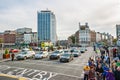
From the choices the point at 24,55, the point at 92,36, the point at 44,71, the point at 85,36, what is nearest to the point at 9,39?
the point at 85,36

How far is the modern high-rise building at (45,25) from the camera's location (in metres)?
172

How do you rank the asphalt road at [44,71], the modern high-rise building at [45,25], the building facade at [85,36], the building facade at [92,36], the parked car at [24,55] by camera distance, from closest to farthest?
1. the asphalt road at [44,71]
2. the parked car at [24,55]
3. the building facade at [85,36]
4. the modern high-rise building at [45,25]
5. the building facade at [92,36]

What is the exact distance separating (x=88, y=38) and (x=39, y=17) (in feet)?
152

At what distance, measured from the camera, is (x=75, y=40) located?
16100 cm

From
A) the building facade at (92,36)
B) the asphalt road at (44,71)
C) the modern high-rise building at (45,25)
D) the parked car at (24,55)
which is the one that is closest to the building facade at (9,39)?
the modern high-rise building at (45,25)

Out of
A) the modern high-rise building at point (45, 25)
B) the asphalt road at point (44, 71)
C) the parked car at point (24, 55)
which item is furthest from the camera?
the modern high-rise building at point (45, 25)

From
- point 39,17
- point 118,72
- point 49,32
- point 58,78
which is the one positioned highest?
point 39,17

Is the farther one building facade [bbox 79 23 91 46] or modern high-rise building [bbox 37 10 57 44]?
modern high-rise building [bbox 37 10 57 44]

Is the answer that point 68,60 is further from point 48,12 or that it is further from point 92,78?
point 48,12

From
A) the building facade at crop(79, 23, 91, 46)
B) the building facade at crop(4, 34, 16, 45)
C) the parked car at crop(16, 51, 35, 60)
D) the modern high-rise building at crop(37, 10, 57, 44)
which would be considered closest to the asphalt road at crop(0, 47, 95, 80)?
the parked car at crop(16, 51, 35, 60)

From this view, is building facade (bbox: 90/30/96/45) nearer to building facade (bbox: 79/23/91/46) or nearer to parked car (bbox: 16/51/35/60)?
building facade (bbox: 79/23/91/46)

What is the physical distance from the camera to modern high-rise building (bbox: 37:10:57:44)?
172 metres

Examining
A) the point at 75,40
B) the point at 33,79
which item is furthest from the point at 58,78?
the point at 75,40

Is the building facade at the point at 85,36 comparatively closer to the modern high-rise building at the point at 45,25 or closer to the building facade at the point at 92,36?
the building facade at the point at 92,36
